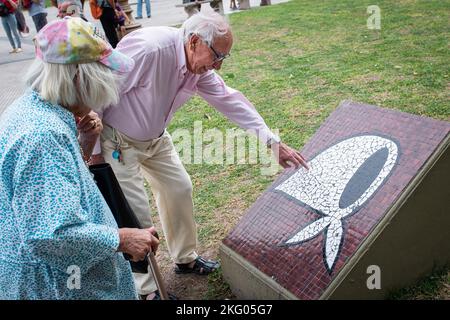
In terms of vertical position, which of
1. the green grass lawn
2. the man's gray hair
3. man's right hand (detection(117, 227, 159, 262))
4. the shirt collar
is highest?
the man's gray hair

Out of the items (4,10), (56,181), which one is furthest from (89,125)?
(4,10)

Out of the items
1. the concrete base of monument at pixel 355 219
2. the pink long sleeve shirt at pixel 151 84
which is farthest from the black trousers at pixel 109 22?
the concrete base of monument at pixel 355 219

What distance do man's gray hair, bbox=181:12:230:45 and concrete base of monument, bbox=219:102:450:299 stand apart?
0.90 m

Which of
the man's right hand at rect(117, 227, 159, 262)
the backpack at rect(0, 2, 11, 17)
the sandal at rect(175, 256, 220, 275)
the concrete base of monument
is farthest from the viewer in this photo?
the backpack at rect(0, 2, 11, 17)

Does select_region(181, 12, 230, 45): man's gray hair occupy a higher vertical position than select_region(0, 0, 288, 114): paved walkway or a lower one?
higher

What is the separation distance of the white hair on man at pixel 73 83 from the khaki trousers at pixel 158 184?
34.7 inches

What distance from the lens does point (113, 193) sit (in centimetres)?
208

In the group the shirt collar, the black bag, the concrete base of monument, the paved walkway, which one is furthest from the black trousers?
the black bag

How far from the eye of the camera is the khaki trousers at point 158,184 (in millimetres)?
2541

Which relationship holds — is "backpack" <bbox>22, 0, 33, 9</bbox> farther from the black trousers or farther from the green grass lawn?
the green grass lawn

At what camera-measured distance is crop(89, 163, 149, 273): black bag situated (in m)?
2.04

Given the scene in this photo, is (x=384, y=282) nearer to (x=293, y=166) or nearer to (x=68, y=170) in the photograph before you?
(x=293, y=166)

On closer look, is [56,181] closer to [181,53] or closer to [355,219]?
[181,53]

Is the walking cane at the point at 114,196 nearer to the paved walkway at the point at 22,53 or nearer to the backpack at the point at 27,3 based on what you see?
the paved walkway at the point at 22,53
